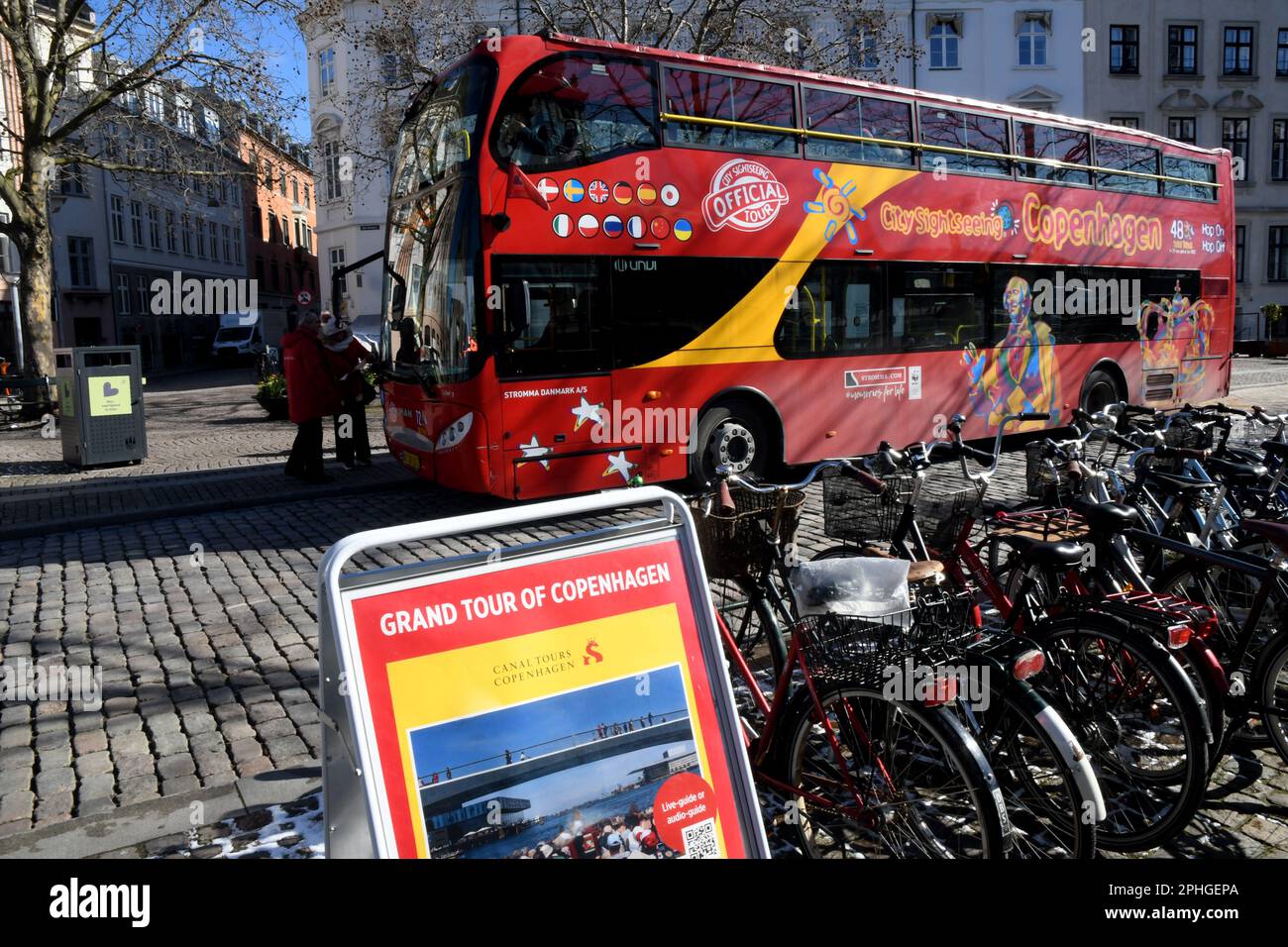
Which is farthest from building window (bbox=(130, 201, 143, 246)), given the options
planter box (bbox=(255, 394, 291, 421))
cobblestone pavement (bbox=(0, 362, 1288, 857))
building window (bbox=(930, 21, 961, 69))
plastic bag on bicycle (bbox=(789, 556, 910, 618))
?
plastic bag on bicycle (bbox=(789, 556, 910, 618))

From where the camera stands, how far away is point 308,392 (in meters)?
11.1

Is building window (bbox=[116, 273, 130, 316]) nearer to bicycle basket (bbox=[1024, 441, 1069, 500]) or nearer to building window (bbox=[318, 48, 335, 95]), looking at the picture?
building window (bbox=[318, 48, 335, 95])

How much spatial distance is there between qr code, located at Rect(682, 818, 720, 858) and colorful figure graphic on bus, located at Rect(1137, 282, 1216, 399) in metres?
14.2

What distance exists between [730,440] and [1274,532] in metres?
6.48

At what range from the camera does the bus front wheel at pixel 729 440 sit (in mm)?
9883

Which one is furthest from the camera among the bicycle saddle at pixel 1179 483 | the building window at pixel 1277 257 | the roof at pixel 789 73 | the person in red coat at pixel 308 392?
the building window at pixel 1277 257

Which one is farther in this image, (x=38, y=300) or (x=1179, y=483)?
(x=38, y=300)

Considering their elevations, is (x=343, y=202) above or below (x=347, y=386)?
above

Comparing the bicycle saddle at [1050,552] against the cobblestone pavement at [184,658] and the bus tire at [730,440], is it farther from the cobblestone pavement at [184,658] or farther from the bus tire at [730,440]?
the bus tire at [730,440]

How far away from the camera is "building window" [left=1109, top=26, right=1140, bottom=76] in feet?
137

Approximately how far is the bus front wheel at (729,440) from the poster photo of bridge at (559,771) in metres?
7.33

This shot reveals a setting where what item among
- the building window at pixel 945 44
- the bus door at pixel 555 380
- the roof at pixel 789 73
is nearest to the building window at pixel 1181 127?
the building window at pixel 945 44

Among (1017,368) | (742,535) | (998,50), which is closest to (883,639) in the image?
(742,535)

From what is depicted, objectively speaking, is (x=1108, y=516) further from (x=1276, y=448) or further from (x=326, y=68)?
(x=326, y=68)
